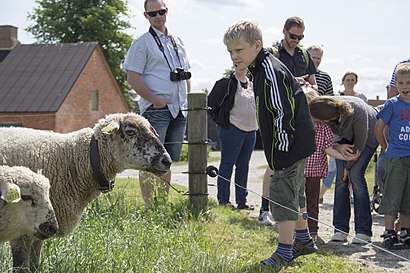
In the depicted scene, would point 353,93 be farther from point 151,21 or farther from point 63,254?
point 63,254

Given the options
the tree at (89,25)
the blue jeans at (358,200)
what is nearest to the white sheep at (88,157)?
the blue jeans at (358,200)

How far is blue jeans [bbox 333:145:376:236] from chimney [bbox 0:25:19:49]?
38805 millimetres

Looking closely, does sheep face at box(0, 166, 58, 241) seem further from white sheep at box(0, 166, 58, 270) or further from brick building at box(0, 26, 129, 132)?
brick building at box(0, 26, 129, 132)

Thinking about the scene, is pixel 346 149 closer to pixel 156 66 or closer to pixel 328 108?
pixel 328 108

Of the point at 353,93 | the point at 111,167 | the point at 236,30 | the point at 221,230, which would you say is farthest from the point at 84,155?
the point at 353,93

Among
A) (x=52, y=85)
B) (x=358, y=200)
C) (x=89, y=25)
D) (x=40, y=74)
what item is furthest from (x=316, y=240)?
(x=89, y=25)

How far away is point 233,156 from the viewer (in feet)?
29.2

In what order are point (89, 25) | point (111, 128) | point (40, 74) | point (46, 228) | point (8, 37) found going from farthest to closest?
point (89, 25) → point (8, 37) → point (40, 74) → point (111, 128) → point (46, 228)

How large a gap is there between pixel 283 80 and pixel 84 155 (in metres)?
1.81

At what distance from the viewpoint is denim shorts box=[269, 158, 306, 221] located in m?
5.75

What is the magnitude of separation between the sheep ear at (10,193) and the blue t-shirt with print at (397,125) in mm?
4321

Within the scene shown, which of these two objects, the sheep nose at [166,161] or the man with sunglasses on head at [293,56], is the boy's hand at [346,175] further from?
the sheep nose at [166,161]

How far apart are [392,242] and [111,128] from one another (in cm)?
339

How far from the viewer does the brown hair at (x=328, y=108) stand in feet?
21.9
